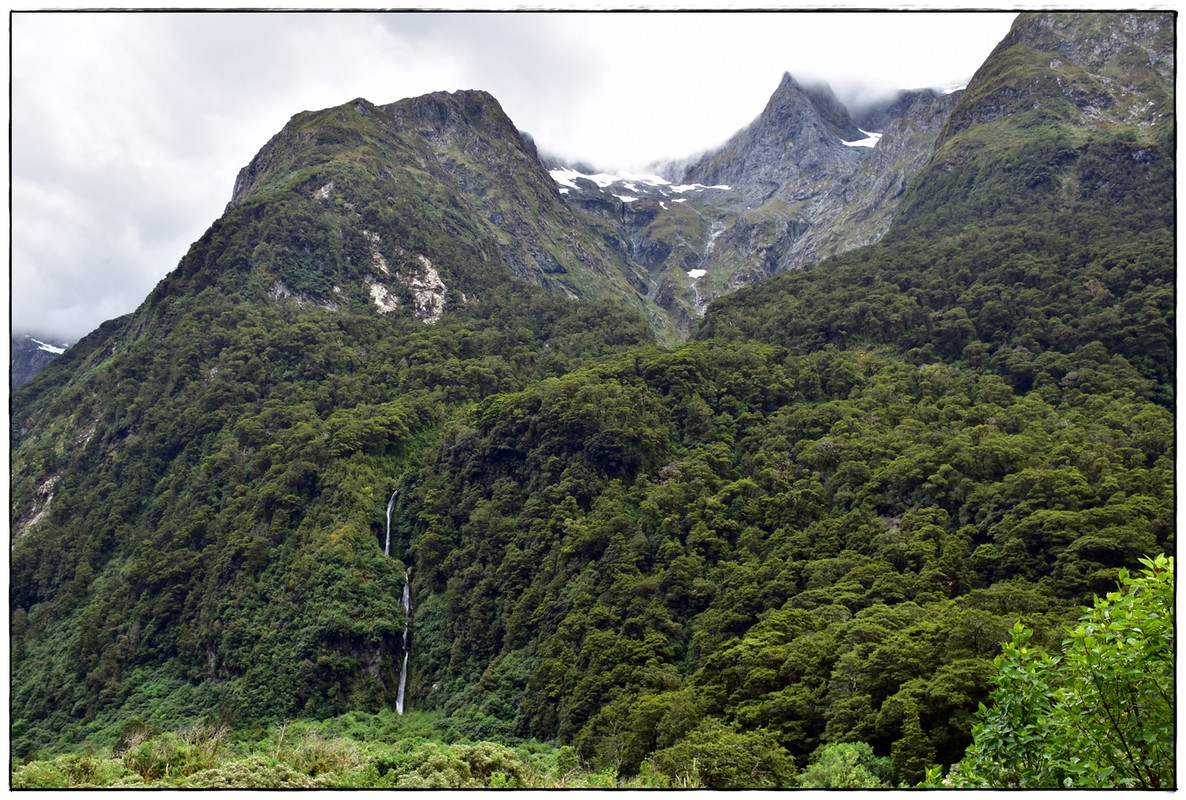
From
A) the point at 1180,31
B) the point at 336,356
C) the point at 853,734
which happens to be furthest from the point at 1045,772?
the point at 336,356

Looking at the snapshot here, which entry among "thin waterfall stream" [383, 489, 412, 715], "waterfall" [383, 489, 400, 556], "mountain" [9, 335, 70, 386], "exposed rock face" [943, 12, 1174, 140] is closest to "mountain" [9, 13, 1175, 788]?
"waterfall" [383, 489, 400, 556]

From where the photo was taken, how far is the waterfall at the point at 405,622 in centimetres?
5641

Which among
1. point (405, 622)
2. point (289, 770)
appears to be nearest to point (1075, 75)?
point (405, 622)

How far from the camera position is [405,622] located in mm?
61000

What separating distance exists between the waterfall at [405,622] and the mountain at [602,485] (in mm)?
367

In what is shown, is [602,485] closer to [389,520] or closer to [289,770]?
[389,520]

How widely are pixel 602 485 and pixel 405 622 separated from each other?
710 inches

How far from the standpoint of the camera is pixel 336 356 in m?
92.4

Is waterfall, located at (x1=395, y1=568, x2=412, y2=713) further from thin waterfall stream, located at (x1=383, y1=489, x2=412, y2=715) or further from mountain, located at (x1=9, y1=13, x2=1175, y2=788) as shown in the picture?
mountain, located at (x1=9, y1=13, x2=1175, y2=788)

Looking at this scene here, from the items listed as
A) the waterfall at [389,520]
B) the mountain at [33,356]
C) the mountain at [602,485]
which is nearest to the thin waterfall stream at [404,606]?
the waterfall at [389,520]

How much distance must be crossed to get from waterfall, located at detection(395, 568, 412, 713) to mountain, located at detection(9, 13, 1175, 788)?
37cm

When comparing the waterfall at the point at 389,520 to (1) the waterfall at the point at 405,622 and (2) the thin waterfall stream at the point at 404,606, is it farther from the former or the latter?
(1) the waterfall at the point at 405,622

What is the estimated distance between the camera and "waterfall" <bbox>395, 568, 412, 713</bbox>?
56.4m

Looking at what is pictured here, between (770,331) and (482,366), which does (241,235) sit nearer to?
(482,366)
